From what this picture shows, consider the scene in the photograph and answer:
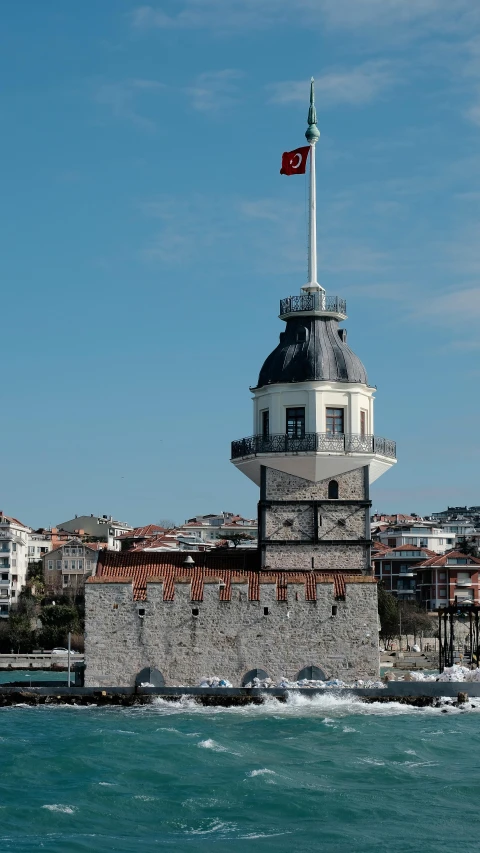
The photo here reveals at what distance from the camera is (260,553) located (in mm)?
40469

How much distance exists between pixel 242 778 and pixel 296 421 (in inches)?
651

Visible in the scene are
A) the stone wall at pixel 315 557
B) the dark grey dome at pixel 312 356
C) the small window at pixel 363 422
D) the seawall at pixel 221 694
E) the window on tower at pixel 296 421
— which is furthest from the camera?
the small window at pixel 363 422

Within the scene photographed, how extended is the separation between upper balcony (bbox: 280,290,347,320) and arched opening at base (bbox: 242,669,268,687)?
38.2 ft

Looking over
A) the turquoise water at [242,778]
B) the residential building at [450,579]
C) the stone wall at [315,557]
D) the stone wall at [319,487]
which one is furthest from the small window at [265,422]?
the residential building at [450,579]

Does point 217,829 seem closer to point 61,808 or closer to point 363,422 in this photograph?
point 61,808

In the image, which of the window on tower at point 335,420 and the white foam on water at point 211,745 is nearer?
the white foam on water at point 211,745

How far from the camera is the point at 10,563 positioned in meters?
98.6

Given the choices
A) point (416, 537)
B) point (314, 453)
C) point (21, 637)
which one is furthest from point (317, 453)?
point (416, 537)

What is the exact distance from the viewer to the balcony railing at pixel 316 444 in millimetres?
40250

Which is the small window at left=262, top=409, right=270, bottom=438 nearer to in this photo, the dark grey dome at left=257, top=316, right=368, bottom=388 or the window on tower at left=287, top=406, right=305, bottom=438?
the window on tower at left=287, top=406, right=305, bottom=438

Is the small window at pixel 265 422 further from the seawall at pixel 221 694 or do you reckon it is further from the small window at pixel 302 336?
the seawall at pixel 221 694

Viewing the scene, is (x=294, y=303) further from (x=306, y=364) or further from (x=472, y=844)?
(x=472, y=844)

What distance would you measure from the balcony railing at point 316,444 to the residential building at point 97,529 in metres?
70.7

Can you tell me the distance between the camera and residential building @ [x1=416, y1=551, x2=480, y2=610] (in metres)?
93.8
